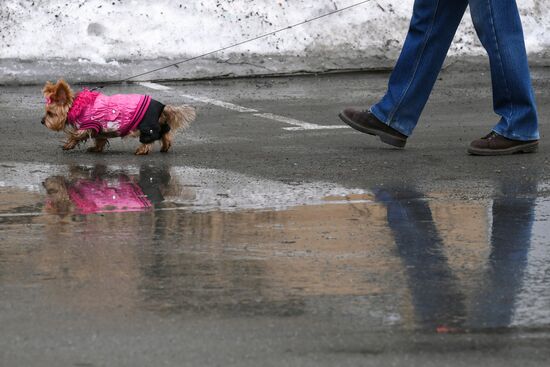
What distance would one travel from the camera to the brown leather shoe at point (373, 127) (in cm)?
830

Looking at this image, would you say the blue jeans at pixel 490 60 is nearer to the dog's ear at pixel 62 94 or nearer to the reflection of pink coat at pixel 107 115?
the reflection of pink coat at pixel 107 115

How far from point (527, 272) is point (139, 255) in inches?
64.8

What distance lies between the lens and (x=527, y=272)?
5273 millimetres

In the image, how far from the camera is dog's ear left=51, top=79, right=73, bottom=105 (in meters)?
8.17

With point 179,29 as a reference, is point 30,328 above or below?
below

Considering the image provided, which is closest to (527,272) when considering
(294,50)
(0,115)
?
(0,115)

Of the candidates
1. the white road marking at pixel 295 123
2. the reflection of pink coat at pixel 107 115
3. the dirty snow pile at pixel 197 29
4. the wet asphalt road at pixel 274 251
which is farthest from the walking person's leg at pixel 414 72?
the dirty snow pile at pixel 197 29

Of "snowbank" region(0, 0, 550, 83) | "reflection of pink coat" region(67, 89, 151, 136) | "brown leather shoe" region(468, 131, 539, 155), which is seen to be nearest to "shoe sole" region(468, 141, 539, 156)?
"brown leather shoe" region(468, 131, 539, 155)

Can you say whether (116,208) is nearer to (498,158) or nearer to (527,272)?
(527,272)

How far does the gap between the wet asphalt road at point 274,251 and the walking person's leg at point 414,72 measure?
16 centimetres

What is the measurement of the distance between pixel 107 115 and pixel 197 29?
494cm

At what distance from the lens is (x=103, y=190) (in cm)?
703

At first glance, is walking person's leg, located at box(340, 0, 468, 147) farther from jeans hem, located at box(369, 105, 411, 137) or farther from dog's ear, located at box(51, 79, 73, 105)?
dog's ear, located at box(51, 79, 73, 105)

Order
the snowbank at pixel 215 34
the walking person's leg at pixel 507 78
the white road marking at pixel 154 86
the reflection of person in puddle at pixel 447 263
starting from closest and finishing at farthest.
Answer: the reflection of person in puddle at pixel 447 263, the walking person's leg at pixel 507 78, the white road marking at pixel 154 86, the snowbank at pixel 215 34
